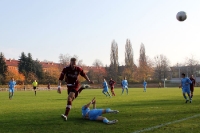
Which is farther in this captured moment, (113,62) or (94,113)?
(113,62)

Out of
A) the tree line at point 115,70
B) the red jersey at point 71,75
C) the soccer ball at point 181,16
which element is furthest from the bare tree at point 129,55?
the red jersey at point 71,75

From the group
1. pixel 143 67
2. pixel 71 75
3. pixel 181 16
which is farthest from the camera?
pixel 143 67

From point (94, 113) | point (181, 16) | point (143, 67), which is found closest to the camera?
point (94, 113)

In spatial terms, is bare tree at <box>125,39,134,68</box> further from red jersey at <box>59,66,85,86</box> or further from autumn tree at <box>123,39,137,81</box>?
red jersey at <box>59,66,85,86</box>

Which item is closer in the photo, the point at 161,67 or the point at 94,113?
the point at 94,113

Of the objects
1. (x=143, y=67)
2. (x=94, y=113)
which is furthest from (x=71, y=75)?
(x=143, y=67)

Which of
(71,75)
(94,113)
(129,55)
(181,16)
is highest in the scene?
(129,55)

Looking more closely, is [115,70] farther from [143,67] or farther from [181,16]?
[181,16]

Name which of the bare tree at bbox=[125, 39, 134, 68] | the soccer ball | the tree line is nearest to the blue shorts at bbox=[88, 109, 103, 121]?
the soccer ball

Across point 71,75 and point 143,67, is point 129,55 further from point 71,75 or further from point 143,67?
point 71,75

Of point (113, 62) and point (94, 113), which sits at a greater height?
point (113, 62)

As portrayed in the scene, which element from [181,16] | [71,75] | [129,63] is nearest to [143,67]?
[129,63]

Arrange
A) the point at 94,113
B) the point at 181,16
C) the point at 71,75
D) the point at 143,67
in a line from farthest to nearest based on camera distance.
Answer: the point at 143,67, the point at 181,16, the point at 71,75, the point at 94,113

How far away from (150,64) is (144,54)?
5658 mm
